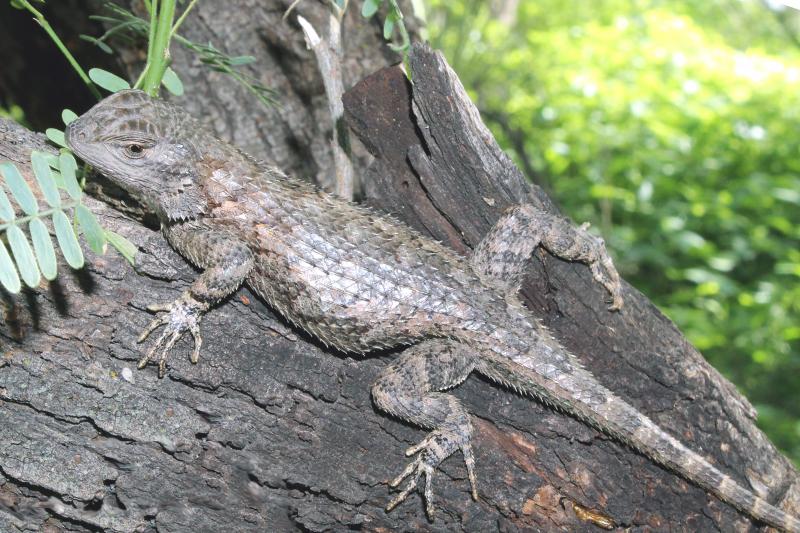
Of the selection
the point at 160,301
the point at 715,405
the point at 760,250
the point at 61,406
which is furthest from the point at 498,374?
the point at 760,250

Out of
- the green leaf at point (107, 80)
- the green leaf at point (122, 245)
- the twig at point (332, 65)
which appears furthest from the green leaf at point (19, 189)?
the twig at point (332, 65)

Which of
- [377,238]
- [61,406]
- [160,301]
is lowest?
[61,406]

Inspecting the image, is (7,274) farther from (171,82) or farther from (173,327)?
(171,82)

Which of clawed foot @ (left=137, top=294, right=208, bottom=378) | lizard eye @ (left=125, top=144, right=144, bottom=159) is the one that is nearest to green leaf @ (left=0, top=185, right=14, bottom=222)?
clawed foot @ (left=137, top=294, right=208, bottom=378)

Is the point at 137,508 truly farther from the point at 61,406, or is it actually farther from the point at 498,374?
the point at 498,374

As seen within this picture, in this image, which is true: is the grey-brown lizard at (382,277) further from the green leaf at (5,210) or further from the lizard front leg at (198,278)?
the green leaf at (5,210)
